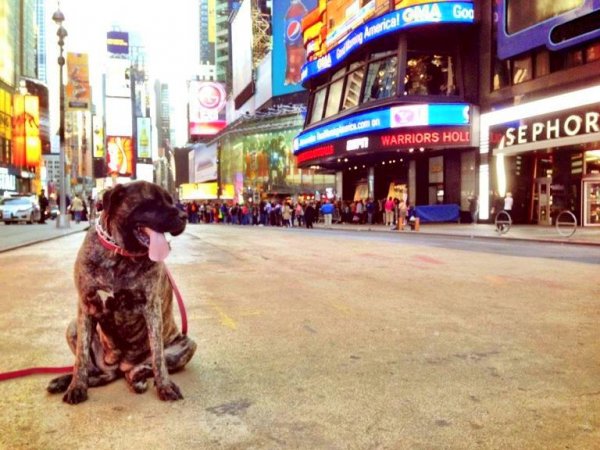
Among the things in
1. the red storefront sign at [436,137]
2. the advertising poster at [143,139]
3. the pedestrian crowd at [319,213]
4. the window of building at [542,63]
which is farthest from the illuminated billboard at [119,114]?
the window of building at [542,63]

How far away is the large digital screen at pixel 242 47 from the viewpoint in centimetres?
9494

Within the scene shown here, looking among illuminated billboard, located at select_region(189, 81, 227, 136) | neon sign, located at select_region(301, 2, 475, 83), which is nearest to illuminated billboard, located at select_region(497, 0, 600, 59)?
neon sign, located at select_region(301, 2, 475, 83)

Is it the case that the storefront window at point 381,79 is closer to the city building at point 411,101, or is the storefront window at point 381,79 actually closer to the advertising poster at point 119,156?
the city building at point 411,101

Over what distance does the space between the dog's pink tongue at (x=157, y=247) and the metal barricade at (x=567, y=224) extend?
59.4 feet

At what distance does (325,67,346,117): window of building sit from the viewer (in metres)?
40.9

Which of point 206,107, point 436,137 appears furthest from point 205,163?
point 436,137

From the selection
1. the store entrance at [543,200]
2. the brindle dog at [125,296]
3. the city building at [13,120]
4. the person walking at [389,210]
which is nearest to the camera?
the brindle dog at [125,296]

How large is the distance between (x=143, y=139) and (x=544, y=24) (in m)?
171

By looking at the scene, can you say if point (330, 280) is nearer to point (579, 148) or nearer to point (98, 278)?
point (98, 278)

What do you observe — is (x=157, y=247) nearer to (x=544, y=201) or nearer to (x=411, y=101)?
(x=544, y=201)

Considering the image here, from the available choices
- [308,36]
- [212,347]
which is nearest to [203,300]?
[212,347]

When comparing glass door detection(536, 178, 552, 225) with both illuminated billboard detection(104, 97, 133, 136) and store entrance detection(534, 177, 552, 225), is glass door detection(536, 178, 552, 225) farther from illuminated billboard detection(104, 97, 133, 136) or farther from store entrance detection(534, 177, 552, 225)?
illuminated billboard detection(104, 97, 133, 136)

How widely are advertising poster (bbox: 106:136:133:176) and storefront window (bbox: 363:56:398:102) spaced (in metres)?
92.7

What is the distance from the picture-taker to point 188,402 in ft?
11.0
